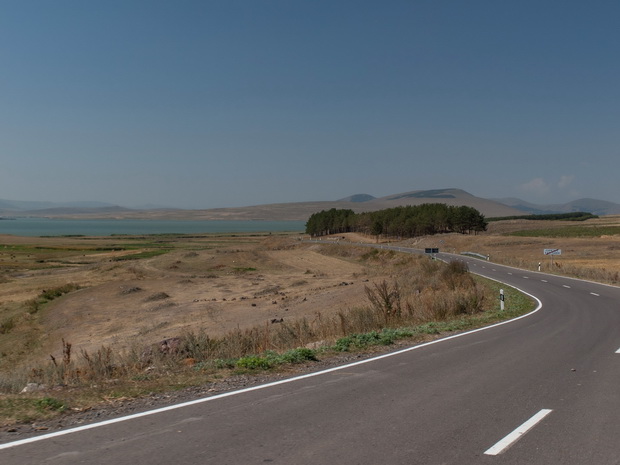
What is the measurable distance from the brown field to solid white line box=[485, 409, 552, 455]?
1078 centimetres

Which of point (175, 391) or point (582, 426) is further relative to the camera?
point (175, 391)

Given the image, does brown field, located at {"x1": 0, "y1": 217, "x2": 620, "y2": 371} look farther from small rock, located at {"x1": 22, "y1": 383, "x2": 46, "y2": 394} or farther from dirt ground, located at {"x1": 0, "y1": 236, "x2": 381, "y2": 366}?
small rock, located at {"x1": 22, "y1": 383, "x2": 46, "y2": 394}

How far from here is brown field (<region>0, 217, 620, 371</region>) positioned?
1262 inches

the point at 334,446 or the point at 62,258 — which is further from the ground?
the point at 334,446

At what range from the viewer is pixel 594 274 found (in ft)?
136

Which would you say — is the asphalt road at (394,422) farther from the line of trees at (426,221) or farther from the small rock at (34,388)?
the line of trees at (426,221)

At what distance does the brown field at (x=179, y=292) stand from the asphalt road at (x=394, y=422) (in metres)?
8.38

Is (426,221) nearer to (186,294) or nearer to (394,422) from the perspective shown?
(186,294)

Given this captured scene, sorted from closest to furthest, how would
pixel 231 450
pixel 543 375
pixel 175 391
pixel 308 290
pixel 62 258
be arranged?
pixel 231 450 < pixel 175 391 < pixel 543 375 < pixel 308 290 < pixel 62 258

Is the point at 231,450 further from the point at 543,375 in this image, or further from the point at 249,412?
the point at 543,375

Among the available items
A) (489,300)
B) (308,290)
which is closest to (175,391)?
(489,300)

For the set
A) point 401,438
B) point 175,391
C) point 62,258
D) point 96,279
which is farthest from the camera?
point 62,258

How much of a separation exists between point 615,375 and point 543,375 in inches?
54.9

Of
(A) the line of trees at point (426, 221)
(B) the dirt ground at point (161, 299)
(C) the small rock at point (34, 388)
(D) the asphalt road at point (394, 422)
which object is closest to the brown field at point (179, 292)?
(B) the dirt ground at point (161, 299)
